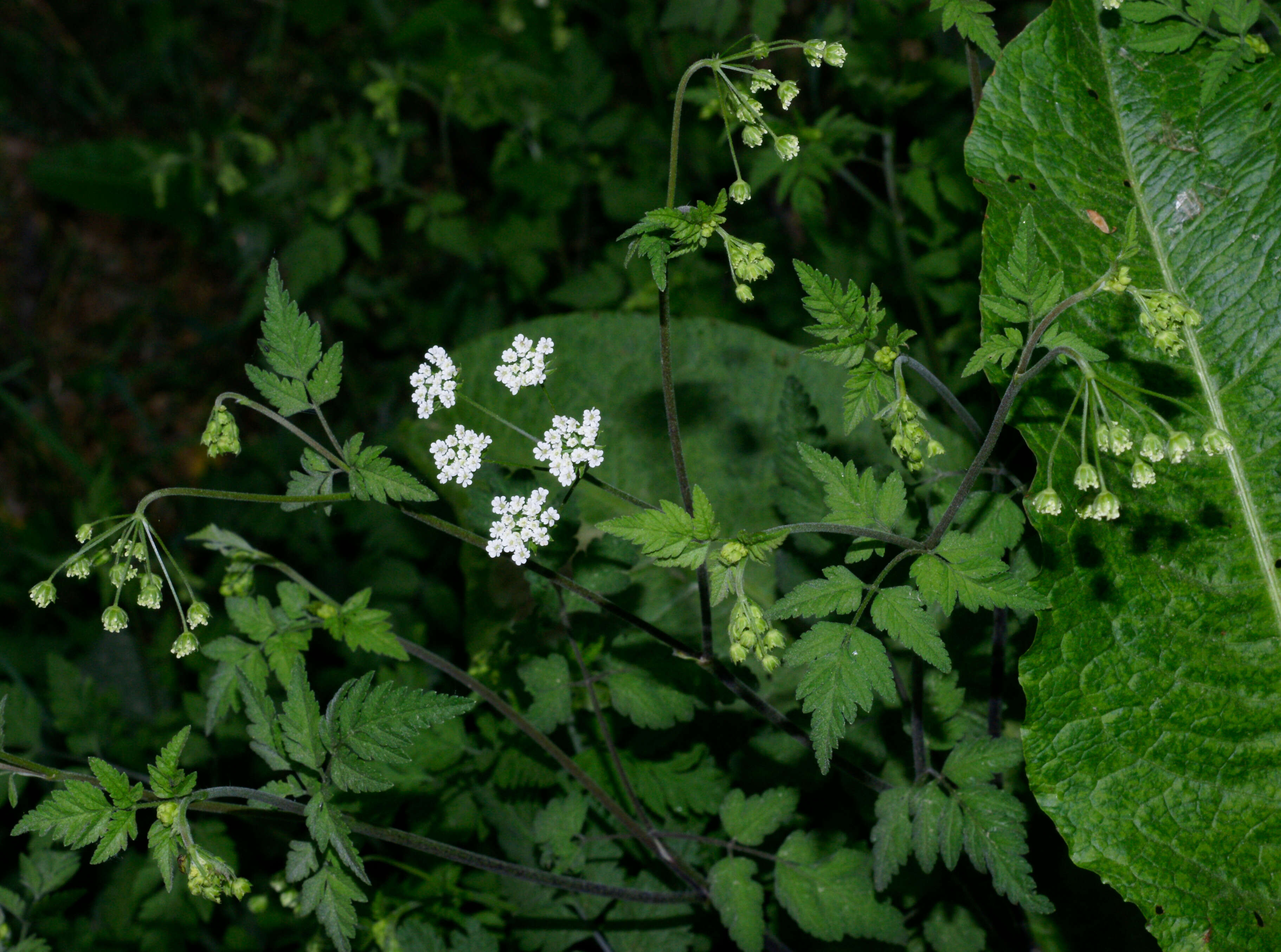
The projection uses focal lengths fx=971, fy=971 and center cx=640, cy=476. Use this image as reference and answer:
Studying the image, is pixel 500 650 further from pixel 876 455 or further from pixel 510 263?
pixel 510 263

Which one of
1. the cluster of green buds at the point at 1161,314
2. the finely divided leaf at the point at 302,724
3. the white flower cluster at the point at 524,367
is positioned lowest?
the finely divided leaf at the point at 302,724

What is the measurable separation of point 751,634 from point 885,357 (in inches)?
22.8

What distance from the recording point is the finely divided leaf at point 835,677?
171 cm

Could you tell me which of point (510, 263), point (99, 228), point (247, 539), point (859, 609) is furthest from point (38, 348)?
point (859, 609)

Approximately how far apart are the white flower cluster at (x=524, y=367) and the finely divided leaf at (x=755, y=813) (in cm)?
115

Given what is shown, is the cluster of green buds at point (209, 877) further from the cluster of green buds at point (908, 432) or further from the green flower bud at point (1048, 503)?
the green flower bud at point (1048, 503)

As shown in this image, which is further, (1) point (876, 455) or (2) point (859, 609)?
(1) point (876, 455)

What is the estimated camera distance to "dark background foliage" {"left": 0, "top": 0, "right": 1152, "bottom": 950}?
3.21 meters

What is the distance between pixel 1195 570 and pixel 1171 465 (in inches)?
9.9

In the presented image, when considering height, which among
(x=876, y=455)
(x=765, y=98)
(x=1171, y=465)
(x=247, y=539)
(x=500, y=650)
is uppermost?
(x=765, y=98)

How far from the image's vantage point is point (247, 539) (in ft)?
14.2

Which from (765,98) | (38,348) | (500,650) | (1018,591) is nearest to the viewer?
(1018,591)

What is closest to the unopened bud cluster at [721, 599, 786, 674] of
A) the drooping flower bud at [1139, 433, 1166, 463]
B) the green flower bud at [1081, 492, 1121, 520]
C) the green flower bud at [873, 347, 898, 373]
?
the green flower bud at [873, 347, 898, 373]

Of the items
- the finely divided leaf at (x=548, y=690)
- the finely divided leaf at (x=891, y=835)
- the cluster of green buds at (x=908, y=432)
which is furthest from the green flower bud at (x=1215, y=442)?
the finely divided leaf at (x=548, y=690)
